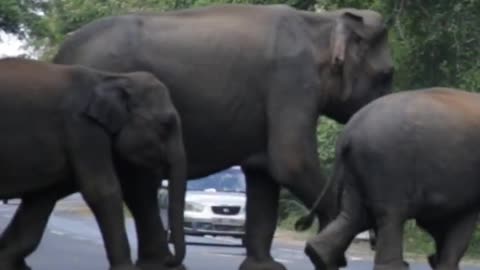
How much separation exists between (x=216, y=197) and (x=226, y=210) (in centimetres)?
38

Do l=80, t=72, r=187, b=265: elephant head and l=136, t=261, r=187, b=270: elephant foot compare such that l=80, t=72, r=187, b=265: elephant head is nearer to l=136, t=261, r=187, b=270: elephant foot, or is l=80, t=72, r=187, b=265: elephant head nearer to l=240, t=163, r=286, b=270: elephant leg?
l=136, t=261, r=187, b=270: elephant foot

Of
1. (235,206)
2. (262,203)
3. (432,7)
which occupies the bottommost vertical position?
(235,206)

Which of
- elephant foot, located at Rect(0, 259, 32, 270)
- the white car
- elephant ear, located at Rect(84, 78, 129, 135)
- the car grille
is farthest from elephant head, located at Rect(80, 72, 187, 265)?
the car grille

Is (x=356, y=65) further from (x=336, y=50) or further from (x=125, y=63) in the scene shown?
(x=125, y=63)

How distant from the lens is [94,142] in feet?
38.1

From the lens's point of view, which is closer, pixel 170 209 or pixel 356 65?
pixel 170 209

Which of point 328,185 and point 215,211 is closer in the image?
point 328,185

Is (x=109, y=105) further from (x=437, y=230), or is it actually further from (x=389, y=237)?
(x=437, y=230)

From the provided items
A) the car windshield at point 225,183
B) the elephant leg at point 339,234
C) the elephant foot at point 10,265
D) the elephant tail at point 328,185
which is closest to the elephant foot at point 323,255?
the elephant leg at point 339,234

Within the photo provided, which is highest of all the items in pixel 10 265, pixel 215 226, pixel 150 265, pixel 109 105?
pixel 109 105

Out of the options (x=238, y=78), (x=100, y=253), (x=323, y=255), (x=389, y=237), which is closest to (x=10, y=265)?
(x=238, y=78)

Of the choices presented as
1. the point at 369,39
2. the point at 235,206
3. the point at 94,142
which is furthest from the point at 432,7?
the point at 94,142

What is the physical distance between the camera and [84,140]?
11562 millimetres

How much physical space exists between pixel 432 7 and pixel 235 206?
550cm
